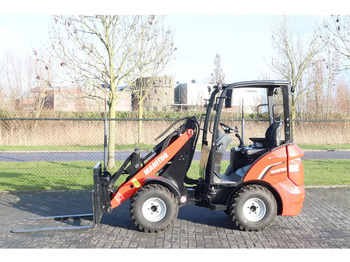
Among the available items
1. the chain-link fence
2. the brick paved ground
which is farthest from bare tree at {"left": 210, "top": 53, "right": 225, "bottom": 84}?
the brick paved ground

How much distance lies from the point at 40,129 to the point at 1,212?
26.5 feet

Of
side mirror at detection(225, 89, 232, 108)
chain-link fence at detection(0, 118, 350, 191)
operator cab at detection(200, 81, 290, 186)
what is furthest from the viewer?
chain-link fence at detection(0, 118, 350, 191)

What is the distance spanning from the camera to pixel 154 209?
6.14m

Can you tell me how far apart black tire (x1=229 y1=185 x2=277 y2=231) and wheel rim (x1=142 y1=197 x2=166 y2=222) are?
1.16 meters

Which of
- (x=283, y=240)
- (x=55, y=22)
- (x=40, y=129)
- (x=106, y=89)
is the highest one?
(x=55, y=22)

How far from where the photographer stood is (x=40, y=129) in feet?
49.2

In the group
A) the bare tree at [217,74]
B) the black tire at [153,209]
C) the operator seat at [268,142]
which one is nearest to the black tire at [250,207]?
the operator seat at [268,142]

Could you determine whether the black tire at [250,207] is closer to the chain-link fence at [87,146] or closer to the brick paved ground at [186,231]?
the brick paved ground at [186,231]

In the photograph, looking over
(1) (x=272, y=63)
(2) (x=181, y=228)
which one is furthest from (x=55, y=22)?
(1) (x=272, y=63)

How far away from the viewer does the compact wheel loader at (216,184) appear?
6.09 metres

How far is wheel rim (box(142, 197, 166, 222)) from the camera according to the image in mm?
6090

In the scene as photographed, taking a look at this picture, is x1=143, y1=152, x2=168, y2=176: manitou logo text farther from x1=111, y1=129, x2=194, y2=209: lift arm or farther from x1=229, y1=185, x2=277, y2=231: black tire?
x1=229, y1=185, x2=277, y2=231: black tire
